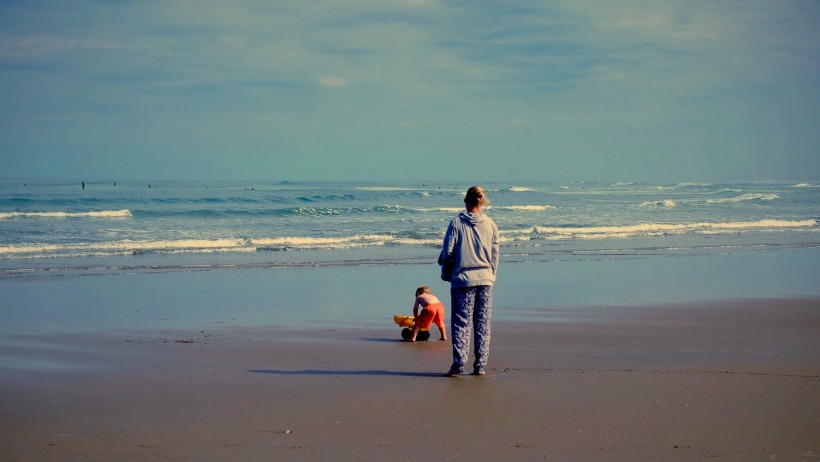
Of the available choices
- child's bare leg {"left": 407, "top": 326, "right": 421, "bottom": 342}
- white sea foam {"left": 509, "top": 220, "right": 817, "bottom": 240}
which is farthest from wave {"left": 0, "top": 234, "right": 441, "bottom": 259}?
child's bare leg {"left": 407, "top": 326, "right": 421, "bottom": 342}

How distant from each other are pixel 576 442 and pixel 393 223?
36.3 meters

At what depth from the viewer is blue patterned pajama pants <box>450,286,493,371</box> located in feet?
25.5

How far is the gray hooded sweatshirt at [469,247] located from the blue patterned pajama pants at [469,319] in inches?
4.8

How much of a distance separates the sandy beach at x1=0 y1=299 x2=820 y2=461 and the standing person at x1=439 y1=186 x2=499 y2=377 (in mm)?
314

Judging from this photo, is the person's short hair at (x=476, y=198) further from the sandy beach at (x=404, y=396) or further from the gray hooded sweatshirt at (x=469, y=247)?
the sandy beach at (x=404, y=396)

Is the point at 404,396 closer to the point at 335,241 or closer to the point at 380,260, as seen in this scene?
the point at 380,260

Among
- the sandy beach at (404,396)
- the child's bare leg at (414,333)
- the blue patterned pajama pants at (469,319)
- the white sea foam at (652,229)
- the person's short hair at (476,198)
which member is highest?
the white sea foam at (652,229)

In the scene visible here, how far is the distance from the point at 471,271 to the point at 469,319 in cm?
45

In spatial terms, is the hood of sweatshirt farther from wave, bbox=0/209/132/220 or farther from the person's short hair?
wave, bbox=0/209/132/220

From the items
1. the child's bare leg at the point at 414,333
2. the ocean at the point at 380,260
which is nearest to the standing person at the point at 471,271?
the child's bare leg at the point at 414,333

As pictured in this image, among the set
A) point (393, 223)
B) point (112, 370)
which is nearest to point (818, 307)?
point (112, 370)

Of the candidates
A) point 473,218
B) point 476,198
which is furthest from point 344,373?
point 476,198

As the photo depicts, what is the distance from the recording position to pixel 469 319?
7852 mm

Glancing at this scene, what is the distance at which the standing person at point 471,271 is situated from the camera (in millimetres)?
7684
